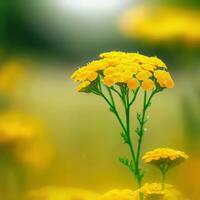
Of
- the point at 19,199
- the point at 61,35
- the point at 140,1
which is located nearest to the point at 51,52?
the point at 61,35

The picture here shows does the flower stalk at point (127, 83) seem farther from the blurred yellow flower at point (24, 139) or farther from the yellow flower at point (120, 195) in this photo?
the blurred yellow flower at point (24, 139)

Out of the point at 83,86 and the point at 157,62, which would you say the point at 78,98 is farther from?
the point at 157,62

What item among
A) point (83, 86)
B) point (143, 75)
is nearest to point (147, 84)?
point (143, 75)

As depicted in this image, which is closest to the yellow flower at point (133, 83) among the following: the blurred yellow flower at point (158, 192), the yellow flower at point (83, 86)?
the yellow flower at point (83, 86)

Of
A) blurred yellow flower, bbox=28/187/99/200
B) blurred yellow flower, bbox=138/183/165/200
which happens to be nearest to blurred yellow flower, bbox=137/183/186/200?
Answer: blurred yellow flower, bbox=138/183/165/200

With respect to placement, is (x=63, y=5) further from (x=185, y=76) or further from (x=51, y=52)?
(x=185, y=76)

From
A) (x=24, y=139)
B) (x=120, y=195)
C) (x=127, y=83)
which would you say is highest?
(x=127, y=83)

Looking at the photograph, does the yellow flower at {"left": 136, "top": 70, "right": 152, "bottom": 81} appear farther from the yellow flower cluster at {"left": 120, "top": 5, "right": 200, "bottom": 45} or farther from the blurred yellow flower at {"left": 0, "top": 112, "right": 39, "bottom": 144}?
the blurred yellow flower at {"left": 0, "top": 112, "right": 39, "bottom": 144}
